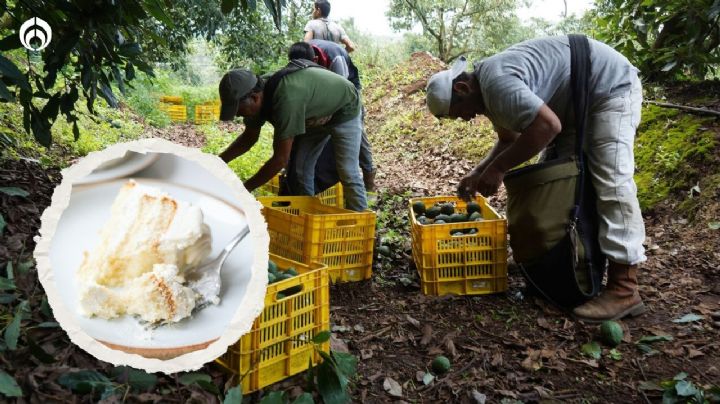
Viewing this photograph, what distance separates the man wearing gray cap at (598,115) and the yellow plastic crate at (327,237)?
2.59 feet

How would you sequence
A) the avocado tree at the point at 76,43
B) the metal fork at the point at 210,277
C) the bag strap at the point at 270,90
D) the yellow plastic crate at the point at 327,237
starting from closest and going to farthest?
the metal fork at the point at 210,277 → the avocado tree at the point at 76,43 → the yellow plastic crate at the point at 327,237 → the bag strap at the point at 270,90

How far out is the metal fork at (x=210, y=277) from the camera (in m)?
1.07

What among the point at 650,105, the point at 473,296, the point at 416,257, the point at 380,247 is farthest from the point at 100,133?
the point at 650,105

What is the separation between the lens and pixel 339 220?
3.24 meters

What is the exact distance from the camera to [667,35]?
5.60 meters

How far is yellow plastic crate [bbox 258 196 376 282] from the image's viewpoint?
10.3 feet

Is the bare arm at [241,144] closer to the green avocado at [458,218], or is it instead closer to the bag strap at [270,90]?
the bag strap at [270,90]

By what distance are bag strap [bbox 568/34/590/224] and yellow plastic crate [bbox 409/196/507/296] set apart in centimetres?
45

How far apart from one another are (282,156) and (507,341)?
1.56 m

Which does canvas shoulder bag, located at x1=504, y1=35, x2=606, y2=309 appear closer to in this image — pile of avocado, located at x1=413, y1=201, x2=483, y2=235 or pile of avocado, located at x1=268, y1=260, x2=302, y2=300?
pile of avocado, located at x1=413, y1=201, x2=483, y2=235

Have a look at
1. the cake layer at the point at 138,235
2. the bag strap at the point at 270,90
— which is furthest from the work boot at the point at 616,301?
the cake layer at the point at 138,235

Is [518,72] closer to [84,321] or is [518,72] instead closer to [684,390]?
[684,390]

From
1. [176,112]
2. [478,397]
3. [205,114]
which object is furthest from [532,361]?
[176,112]

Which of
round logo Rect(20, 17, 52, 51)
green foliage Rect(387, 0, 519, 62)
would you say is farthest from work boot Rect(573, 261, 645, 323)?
green foliage Rect(387, 0, 519, 62)
